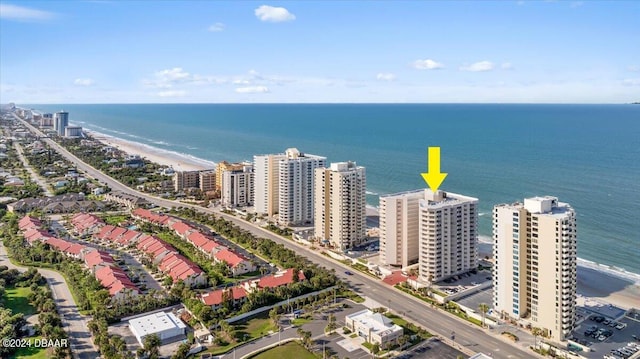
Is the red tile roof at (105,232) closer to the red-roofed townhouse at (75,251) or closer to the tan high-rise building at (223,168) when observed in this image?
the red-roofed townhouse at (75,251)

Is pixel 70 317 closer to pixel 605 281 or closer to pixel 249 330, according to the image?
pixel 249 330

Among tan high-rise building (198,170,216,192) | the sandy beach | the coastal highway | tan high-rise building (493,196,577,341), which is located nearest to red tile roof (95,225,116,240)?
the coastal highway

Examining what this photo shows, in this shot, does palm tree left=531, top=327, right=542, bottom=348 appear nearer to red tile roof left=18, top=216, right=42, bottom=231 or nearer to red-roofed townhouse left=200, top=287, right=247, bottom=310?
red-roofed townhouse left=200, top=287, right=247, bottom=310

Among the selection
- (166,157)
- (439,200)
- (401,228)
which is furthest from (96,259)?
(166,157)

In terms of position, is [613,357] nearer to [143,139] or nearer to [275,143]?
[275,143]

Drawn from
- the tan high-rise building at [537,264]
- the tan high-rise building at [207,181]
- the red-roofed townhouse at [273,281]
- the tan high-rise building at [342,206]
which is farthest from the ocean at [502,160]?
the red-roofed townhouse at [273,281]

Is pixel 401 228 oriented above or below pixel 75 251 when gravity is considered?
above

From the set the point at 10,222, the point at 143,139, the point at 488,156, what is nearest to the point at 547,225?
the point at 10,222
